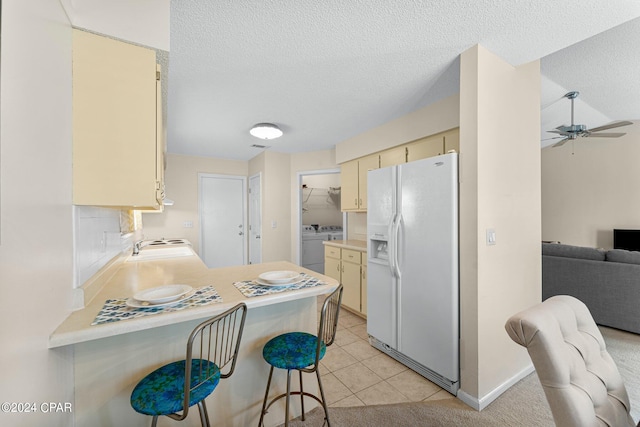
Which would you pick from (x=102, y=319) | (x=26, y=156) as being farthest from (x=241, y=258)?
(x=26, y=156)

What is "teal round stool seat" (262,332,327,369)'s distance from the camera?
1.24 m

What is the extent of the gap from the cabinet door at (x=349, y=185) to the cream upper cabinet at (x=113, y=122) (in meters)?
2.70

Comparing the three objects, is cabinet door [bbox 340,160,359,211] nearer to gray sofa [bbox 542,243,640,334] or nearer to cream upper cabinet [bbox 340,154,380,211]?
cream upper cabinet [bbox 340,154,380,211]

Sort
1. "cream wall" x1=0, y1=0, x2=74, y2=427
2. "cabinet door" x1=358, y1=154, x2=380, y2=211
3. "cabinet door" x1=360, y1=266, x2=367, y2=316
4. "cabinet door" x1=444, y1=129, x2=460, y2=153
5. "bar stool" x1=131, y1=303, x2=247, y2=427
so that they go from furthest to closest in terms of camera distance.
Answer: "cabinet door" x1=358, y1=154, x2=380, y2=211, "cabinet door" x1=360, y1=266, x2=367, y2=316, "cabinet door" x1=444, y1=129, x2=460, y2=153, "bar stool" x1=131, y1=303, x2=247, y2=427, "cream wall" x1=0, y1=0, x2=74, y2=427

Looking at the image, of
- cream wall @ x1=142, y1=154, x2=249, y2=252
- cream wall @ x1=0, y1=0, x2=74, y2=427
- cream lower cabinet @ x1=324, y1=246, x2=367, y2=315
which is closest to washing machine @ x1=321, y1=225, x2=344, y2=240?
cream lower cabinet @ x1=324, y1=246, x2=367, y2=315

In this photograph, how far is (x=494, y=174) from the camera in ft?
5.84

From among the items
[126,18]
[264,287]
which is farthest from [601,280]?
[126,18]

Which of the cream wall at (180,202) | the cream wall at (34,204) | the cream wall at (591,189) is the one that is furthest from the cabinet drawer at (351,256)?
the cream wall at (591,189)

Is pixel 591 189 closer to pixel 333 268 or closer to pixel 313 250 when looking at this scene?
pixel 333 268

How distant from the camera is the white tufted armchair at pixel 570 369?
2.52 ft

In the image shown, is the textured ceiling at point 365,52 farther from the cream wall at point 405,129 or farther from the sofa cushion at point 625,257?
→ the sofa cushion at point 625,257

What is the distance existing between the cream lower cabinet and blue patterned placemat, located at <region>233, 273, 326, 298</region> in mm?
1666

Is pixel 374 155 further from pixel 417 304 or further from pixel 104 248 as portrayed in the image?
pixel 104 248

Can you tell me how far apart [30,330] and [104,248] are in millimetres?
1181
